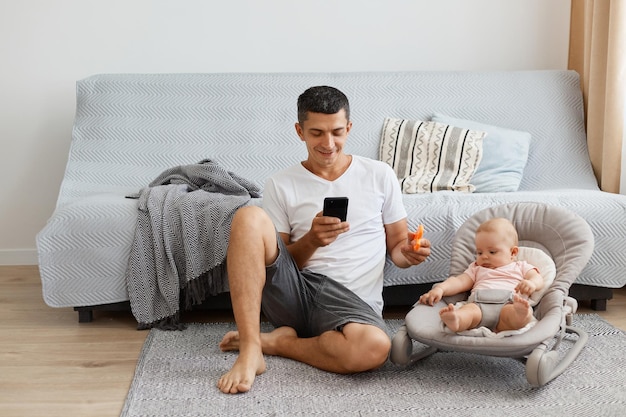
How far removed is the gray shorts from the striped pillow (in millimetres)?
941

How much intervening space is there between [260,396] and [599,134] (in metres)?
2.04

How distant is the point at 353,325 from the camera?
89.4 inches

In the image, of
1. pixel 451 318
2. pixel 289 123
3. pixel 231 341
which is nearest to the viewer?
pixel 451 318

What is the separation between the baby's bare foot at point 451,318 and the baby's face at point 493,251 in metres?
0.33

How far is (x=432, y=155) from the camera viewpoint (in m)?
3.29

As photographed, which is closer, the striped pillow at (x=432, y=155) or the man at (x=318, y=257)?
the man at (x=318, y=257)

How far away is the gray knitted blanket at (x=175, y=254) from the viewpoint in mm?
2732

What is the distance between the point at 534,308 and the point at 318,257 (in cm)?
66

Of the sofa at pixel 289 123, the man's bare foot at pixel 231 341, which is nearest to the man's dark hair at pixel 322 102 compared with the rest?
the man's bare foot at pixel 231 341

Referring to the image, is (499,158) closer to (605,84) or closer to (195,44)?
(605,84)

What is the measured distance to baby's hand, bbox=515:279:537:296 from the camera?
2293mm

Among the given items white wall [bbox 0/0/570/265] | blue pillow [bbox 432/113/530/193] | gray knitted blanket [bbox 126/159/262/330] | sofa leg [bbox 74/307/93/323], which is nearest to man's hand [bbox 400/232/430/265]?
gray knitted blanket [bbox 126/159/262/330]

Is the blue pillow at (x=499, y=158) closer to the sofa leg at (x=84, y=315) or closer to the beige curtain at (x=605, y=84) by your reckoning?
the beige curtain at (x=605, y=84)

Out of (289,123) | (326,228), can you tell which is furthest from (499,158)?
(326,228)
